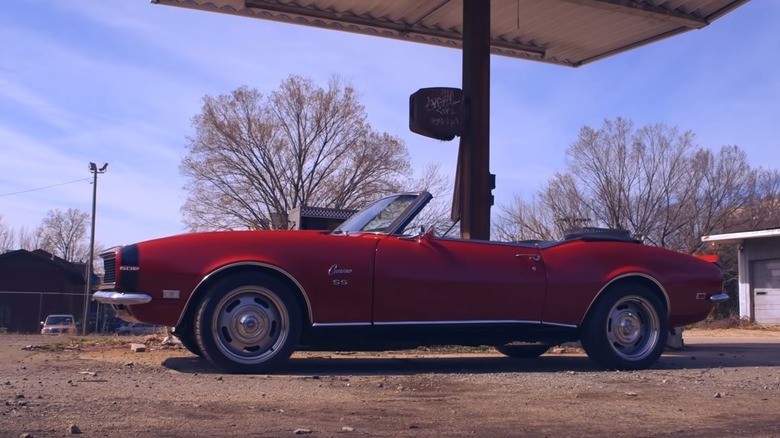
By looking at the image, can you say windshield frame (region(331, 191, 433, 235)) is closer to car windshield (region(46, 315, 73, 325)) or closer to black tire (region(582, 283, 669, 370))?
black tire (region(582, 283, 669, 370))

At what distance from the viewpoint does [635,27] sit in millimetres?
13273

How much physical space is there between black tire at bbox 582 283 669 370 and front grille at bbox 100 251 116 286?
3.94 metres

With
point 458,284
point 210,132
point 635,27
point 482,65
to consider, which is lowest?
point 458,284

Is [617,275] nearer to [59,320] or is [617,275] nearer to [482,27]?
[482,27]

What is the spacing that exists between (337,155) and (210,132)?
5088mm

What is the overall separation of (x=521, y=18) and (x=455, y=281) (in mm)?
7449

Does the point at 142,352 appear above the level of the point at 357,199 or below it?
below

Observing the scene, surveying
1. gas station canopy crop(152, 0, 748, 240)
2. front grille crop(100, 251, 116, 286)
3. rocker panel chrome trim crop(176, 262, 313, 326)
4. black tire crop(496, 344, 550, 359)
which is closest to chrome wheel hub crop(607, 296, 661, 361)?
black tire crop(496, 344, 550, 359)

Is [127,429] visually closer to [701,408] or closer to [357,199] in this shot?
[701,408]

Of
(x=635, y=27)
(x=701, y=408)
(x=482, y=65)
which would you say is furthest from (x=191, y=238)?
(x=635, y=27)

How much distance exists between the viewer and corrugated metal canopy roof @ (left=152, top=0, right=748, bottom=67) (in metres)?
12.5

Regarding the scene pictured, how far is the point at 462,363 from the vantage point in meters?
7.93

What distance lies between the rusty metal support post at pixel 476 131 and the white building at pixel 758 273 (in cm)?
1542

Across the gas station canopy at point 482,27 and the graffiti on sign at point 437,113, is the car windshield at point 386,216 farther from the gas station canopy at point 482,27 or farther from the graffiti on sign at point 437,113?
the gas station canopy at point 482,27
